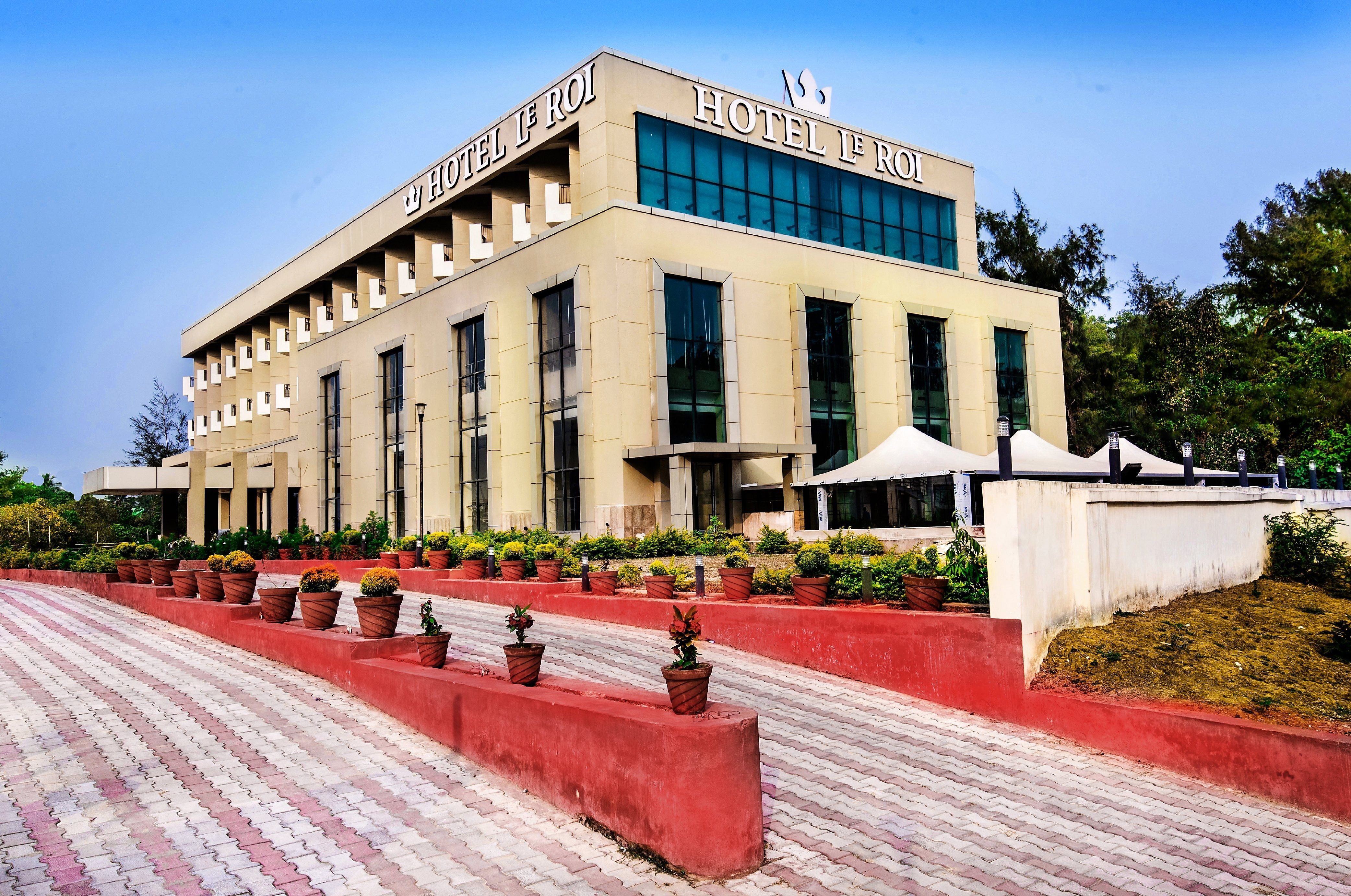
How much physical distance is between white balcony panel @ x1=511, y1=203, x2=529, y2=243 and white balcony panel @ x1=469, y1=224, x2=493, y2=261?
271 centimetres

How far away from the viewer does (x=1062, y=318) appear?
52812 mm

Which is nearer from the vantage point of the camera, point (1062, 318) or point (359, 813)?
point (359, 813)

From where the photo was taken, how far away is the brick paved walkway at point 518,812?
5828 millimetres

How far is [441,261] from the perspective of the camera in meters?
41.8

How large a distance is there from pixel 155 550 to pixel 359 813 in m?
18.7

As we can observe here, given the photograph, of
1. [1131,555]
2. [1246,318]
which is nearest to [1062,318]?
[1246,318]

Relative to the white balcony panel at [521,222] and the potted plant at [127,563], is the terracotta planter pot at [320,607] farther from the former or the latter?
the white balcony panel at [521,222]

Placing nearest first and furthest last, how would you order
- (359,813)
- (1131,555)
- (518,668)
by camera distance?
(359,813)
(518,668)
(1131,555)

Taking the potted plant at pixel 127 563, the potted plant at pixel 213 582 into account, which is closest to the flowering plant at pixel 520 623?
the potted plant at pixel 213 582

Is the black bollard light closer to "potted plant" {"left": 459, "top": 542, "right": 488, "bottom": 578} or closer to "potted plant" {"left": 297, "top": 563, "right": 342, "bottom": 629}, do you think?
"potted plant" {"left": 297, "top": 563, "right": 342, "bottom": 629}

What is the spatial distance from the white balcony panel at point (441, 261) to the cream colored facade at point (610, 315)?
0.08m

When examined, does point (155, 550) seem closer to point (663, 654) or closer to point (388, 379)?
point (663, 654)

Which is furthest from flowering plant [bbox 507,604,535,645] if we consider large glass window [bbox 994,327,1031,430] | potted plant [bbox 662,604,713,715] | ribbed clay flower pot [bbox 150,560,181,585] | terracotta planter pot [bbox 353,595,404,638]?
large glass window [bbox 994,327,1031,430]

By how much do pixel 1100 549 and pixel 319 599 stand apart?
376 inches
